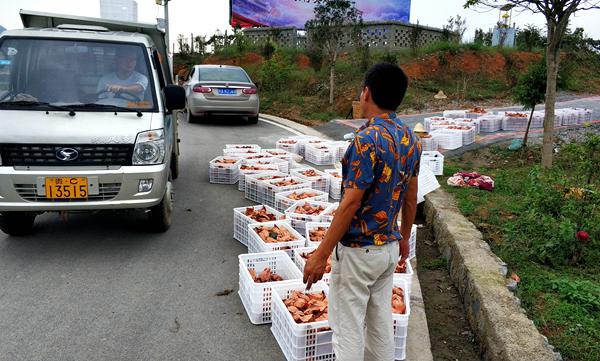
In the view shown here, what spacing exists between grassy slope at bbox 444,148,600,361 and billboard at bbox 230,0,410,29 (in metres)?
22.6

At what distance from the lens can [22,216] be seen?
220 inches

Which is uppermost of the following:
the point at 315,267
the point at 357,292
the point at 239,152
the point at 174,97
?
the point at 174,97

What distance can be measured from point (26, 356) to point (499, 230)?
15.3 feet

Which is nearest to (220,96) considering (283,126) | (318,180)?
(283,126)

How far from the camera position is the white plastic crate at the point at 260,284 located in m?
3.94

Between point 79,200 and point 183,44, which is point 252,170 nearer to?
point 79,200

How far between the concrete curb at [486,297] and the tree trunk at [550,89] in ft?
9.14

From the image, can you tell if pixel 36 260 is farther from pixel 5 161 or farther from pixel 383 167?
pixel 383 167

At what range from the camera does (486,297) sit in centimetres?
386

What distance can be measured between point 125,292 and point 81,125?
1.70 metres

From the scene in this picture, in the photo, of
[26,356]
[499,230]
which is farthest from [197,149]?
[26,356]

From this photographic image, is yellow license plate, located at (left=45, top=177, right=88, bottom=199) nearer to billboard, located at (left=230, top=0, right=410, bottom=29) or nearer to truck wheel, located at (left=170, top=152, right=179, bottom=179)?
truck wheel, located at (left=170, top=152, right=179, bottom=179)

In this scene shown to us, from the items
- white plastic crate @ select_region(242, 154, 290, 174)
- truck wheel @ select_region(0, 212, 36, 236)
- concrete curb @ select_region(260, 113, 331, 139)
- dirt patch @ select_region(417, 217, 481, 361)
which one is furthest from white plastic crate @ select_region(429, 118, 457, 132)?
truck wheel @ select_region(0, 212, 36, 236)

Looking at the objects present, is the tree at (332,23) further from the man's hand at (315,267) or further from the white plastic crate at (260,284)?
the man's hand at (315,267)
